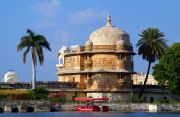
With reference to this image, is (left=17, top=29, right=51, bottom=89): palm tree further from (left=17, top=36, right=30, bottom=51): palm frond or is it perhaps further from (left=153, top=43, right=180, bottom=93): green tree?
(left=153, top=43, right=180, bottom=93): green tree

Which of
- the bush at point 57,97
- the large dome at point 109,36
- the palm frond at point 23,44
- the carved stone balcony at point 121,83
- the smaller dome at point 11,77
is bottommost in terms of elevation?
the bush at point 57,97

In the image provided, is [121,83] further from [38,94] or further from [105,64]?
[38,94]

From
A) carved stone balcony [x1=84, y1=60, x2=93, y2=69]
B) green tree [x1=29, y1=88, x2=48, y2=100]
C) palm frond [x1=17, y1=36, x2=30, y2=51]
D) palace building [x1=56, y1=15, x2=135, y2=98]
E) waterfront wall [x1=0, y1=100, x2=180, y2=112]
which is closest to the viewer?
waterfront wall [x1=0, y1=100, x2=180, y2=112]

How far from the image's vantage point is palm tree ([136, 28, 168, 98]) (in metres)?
89.1

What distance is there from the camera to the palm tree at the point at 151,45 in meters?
89.1

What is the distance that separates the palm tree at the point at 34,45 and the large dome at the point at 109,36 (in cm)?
892

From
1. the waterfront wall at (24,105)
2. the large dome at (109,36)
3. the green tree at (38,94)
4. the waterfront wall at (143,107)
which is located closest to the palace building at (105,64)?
the large dome at (109,36)

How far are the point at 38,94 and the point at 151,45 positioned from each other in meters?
19.9

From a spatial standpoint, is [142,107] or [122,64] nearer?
[142,107]

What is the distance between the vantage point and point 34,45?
79312mm

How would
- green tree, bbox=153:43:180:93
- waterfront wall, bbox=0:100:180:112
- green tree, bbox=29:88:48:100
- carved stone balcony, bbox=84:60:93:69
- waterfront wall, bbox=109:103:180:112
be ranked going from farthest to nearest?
1. carved stone balcony, bbox=84:60:93:69
2. green tree, bbox=153:43:180:93
3. green tree, bbox=29:88:48:100
4. waterfront wall, bbox=109:103:180:112
5. waterfront wall, bbox=0:100:180:112

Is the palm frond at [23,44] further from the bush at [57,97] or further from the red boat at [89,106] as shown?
the red boat at [89,106]

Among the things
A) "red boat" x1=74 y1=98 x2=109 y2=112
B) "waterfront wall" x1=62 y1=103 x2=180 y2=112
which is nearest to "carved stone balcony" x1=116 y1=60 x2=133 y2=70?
"red boat" x1=74 y1=98 x2=109 y2=112

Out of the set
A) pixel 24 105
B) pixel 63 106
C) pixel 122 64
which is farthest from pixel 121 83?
pixel 24 105
